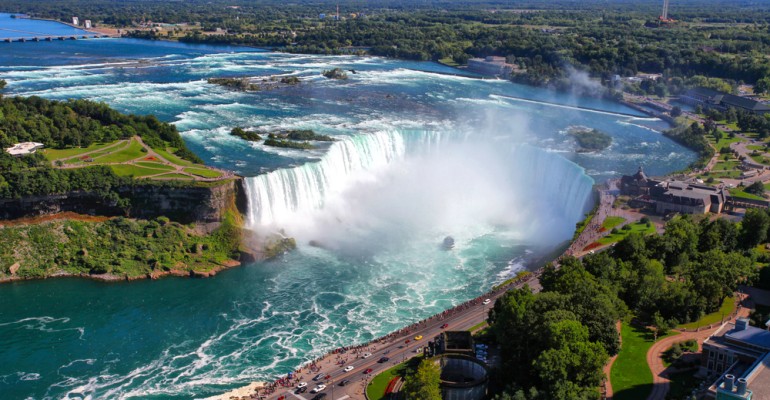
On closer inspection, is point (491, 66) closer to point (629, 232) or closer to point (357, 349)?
point (629, 232)

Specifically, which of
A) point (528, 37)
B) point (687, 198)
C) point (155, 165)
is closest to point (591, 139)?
point (687, 198)

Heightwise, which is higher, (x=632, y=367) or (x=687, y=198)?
(x=687, y=198)

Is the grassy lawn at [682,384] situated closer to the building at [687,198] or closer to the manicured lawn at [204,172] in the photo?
the building at [687,198]

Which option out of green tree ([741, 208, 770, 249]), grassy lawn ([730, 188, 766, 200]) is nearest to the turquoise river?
grassy lawn ([730, 188, 766, 200])

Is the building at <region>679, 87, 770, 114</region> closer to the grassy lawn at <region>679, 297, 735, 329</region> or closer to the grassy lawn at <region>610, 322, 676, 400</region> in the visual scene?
the grassy lawn at <region>679, 297, 735, 329</region>

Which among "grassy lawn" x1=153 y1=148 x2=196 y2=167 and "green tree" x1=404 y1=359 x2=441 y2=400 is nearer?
"green tree" x1=404 y1=359 x2=441 y2=400

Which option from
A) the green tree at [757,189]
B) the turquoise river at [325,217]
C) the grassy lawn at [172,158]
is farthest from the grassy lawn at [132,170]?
the green tree at [757,189]
